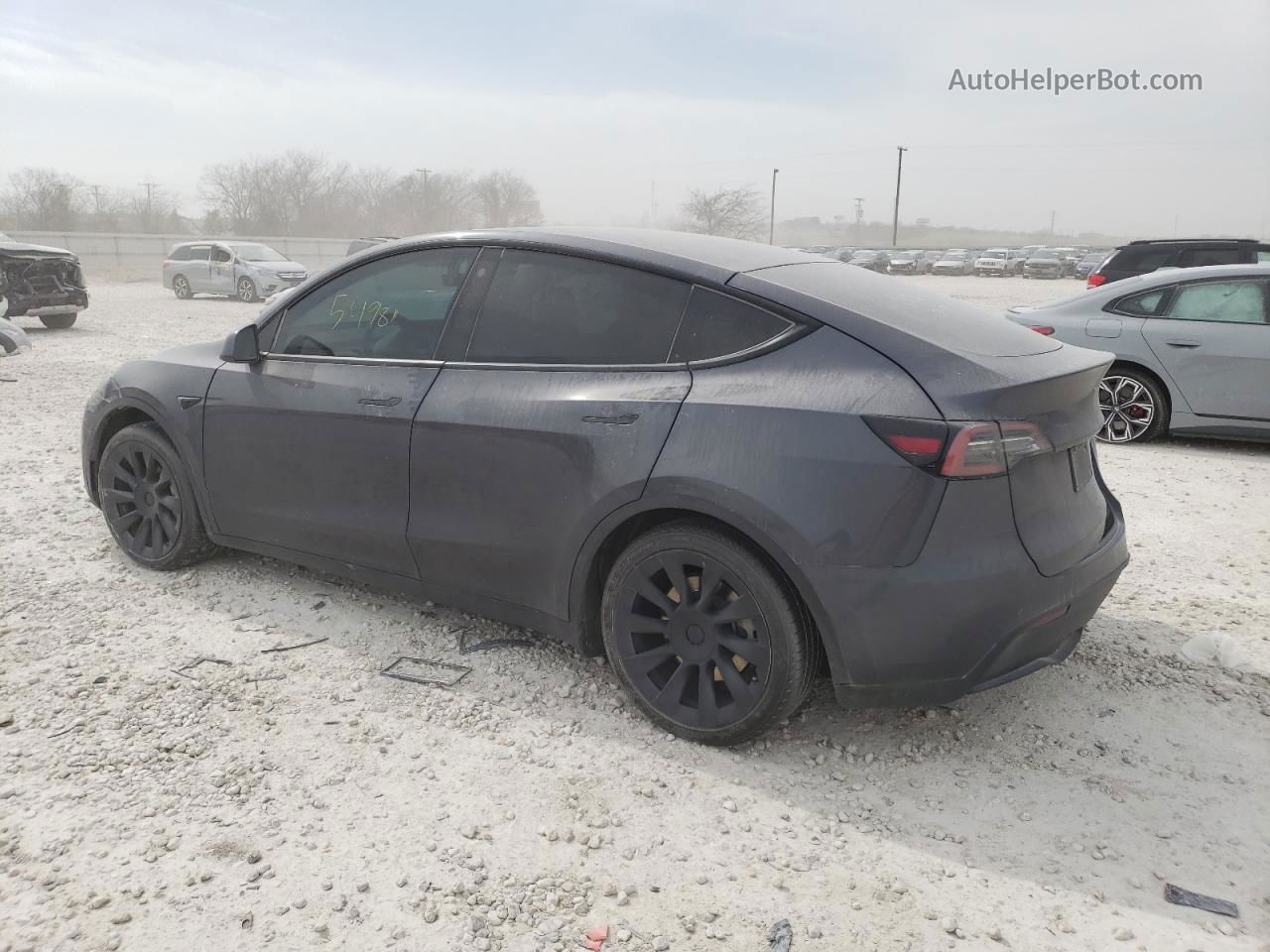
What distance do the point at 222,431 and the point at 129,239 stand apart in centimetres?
5091

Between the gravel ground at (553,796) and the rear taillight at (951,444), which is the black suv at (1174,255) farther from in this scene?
the rear taillight at (951,444)

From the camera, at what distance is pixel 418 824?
9.11 feet

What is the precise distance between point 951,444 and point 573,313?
4.56 ft

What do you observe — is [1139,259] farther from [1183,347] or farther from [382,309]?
[382,309]

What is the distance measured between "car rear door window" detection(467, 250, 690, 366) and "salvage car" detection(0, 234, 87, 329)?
14.9m

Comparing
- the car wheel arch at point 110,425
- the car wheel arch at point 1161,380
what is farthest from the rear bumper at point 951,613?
the car wheel arch at point 1161,380

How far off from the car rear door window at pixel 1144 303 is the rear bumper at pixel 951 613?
588 centimetres

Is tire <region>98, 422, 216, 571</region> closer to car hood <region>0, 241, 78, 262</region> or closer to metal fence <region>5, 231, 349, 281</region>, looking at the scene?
car hood <region>0, 241, 78, 262</region>

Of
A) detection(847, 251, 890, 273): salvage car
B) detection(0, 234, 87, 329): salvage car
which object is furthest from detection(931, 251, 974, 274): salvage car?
detection(0, 234, 87, 329): salvage car

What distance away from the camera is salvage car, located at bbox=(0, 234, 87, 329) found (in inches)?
594

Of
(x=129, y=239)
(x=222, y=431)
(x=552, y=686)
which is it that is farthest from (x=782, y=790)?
(x=129, y=239)

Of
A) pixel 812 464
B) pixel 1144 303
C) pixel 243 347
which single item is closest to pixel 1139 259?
pixel 1144 303

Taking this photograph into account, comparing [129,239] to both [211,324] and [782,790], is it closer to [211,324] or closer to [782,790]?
[211,324]

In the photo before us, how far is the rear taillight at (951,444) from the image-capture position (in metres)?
2.70
